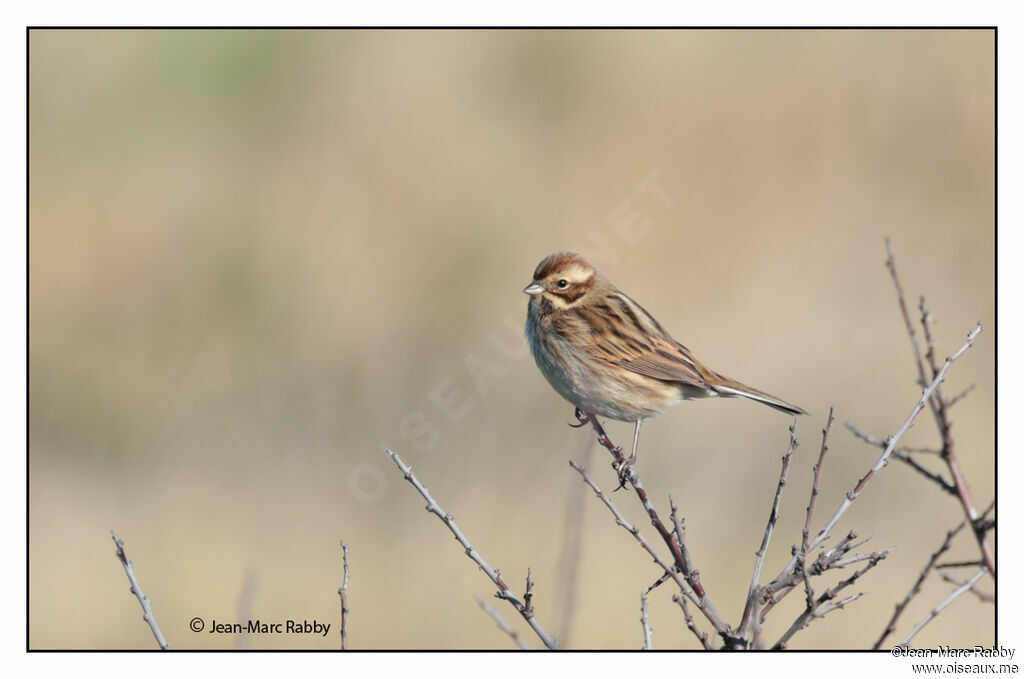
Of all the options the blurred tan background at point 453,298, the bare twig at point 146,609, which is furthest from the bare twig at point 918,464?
the blurred tan background at point 453,298

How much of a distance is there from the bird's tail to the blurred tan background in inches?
73.9

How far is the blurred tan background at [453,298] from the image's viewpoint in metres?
7.66

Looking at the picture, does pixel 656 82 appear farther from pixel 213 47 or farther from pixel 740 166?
pixel 213 47

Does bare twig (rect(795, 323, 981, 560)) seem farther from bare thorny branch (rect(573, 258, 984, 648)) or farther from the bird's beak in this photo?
the bird's beak

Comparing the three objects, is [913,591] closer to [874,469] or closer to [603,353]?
[874,469]

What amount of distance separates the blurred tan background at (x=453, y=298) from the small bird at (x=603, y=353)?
1637 mm

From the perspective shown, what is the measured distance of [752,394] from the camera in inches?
213

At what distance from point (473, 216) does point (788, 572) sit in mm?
7562

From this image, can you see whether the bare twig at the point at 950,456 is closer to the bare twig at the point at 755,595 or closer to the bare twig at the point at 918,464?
the bare twig at the point at 918,464

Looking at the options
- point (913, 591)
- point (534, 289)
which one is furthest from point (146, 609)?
point (534, 289)

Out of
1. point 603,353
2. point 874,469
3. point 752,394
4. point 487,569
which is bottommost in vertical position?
point 487,569

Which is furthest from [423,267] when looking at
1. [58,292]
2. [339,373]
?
[58,292]

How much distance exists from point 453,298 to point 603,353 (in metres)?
4.50

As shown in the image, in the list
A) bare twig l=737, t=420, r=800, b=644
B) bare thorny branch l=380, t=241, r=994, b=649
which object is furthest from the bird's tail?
bare twig l=737, t=420, r=800, b=644
